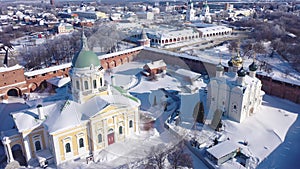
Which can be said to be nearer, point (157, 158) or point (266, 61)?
point (157, 158)

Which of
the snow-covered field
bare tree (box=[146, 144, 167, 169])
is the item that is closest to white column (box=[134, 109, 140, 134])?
the snow-covered field

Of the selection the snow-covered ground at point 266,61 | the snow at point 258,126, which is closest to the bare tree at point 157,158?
the snow at point 258,126

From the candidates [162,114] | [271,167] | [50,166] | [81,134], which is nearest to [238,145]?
[271,167]

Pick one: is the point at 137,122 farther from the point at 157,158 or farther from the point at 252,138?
the point at 252,138

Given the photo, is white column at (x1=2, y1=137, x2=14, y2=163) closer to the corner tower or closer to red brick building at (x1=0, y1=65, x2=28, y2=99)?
the corner tower

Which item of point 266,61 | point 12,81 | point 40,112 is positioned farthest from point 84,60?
point 266,61

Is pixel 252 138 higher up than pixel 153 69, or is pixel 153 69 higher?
pixel 153 69
